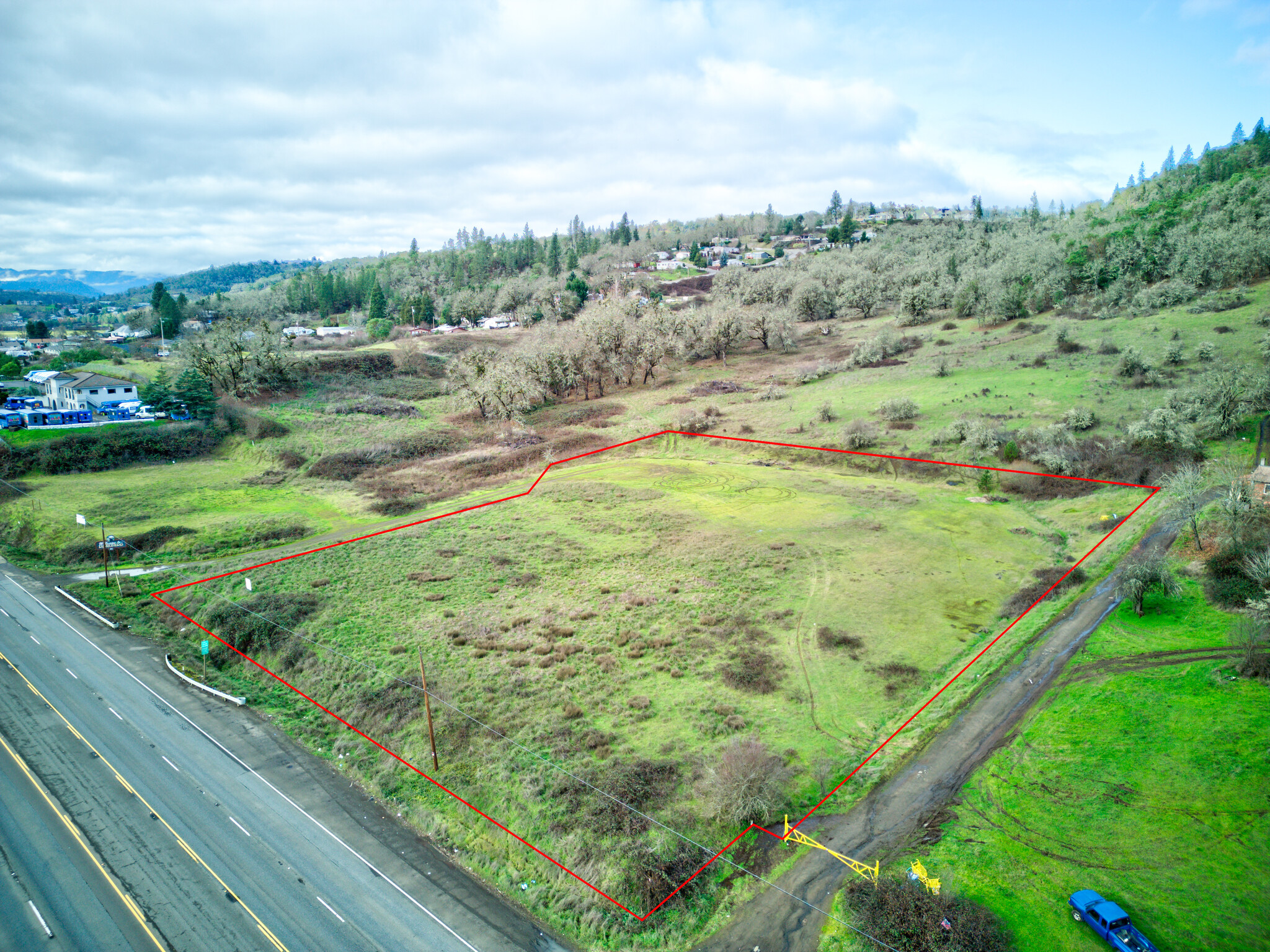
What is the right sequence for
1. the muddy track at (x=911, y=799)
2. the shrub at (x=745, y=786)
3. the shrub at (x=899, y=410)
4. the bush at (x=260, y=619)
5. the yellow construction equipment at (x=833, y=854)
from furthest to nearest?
the shrub at (x=899, y=410), the bush at (x=260, y=619), the shrub at (x=745, y=786), the yellow construction equipment at (x=833, y=854), the muddy track at (x=911, y=799)

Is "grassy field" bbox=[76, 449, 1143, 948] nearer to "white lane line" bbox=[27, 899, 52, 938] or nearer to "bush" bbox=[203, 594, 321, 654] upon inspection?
"bush" bbox=[203, 594, 321, 654]

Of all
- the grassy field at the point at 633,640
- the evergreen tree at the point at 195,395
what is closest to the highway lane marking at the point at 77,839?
the grassy field at the point at 633,640

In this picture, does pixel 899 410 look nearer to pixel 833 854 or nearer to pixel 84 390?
pixel 833 854

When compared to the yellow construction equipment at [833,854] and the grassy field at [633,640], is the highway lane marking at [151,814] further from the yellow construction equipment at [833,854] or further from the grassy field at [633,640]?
the yellow construction equipment at [833,854]

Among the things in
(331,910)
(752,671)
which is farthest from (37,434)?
(752,671)

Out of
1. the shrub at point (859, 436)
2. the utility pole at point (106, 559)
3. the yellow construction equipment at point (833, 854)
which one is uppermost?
the shrub at point (859, 436)
